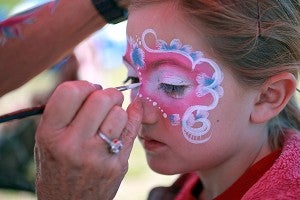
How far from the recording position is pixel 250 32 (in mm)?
1146

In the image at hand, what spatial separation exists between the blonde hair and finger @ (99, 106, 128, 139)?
0.86ft

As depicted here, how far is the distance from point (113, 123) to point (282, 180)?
1.23 feet

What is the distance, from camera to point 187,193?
146 centimetres

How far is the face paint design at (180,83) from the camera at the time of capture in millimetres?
1165

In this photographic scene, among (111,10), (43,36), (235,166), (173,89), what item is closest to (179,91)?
(173,89)

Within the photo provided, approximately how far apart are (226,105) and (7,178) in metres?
1.12

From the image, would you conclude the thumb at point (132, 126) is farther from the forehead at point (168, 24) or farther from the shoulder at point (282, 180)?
the shoulder at point (282, 180)

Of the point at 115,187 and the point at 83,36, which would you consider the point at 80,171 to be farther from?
the point at 83,36

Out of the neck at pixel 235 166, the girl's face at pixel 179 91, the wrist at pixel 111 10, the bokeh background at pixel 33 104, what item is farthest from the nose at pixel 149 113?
the bokeh background at pixel 33 104

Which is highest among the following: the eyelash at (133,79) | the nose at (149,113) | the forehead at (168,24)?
the forehead at (168,24)

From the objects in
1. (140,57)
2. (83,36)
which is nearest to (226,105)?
(140,57)

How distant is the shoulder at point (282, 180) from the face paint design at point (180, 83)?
0.51 feet

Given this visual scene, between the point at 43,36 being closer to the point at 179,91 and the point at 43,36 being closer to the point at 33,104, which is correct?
the point at 179,91

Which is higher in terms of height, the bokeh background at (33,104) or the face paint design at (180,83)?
the face paint design at (180,83)
